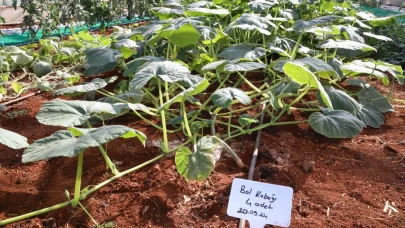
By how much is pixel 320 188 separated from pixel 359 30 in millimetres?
2186

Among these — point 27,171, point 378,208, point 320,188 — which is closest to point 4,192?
point 27,171

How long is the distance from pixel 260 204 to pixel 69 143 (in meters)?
0.62

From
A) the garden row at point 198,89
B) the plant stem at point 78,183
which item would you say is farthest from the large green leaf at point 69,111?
the plant stem at point 78,183

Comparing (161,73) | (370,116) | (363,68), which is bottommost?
(370,116)

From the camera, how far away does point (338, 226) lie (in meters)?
1.28

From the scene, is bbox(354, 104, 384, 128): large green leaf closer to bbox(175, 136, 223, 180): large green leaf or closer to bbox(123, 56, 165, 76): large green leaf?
bbox(175, 136, 223, 180): large green leaf

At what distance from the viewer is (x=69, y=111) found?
143 cm

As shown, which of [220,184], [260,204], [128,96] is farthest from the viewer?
[128,96]

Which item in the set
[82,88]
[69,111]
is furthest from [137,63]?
[69,111]

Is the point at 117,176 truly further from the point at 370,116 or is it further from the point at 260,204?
the point at 370,116

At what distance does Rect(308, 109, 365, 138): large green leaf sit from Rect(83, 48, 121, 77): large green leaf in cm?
116

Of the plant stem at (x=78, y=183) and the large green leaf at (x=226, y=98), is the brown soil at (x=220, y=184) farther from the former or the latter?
the large green leaf at (x=226, y=98)

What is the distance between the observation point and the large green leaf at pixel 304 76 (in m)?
1.44

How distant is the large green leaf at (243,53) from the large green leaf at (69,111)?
0.81 m
